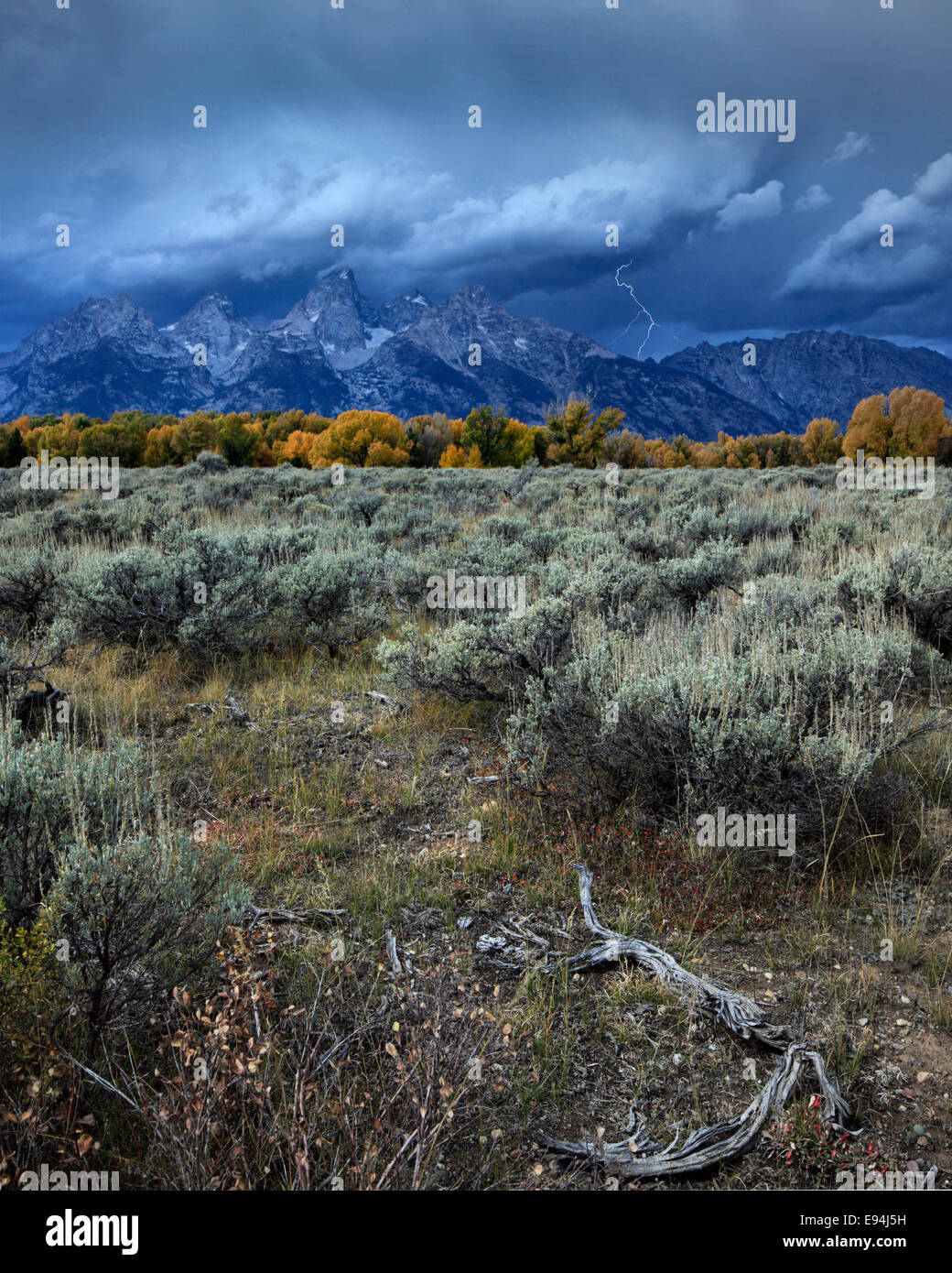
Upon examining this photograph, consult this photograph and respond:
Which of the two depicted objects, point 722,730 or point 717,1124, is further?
point 722,730

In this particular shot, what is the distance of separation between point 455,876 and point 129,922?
173 cm

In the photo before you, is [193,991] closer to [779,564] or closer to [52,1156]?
[52,1156]

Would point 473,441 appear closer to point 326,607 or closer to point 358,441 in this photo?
point 358,441

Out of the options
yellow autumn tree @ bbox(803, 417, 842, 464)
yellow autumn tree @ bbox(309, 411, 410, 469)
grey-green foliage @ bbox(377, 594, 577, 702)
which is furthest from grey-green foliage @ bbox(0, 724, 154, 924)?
yellow autumn tree @ bbox(803, 417, 842, 464)

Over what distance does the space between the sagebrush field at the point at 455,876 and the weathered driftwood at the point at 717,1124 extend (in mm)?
51

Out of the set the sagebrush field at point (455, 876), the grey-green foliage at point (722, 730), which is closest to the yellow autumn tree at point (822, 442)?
the sagebrush field at point (455, 876)

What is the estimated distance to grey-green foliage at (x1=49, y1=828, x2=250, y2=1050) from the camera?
227 centimetres

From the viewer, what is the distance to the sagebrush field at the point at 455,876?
2.08 metres

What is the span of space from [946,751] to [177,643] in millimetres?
→ 7358

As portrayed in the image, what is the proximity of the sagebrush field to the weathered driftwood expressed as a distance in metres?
0.05

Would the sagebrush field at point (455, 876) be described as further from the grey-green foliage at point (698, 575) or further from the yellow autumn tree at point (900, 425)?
the yellow autumn tree at point (900, 425)

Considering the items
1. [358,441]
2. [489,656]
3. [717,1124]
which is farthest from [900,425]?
[717,1124]

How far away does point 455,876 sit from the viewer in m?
3.62
